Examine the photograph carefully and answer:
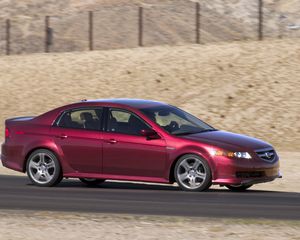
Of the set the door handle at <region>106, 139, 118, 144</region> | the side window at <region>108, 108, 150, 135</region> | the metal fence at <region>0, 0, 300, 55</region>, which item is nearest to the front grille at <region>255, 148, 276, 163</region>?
the side window at <region>108, 108, 150, 135</region>

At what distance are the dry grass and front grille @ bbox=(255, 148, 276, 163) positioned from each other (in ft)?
11.9

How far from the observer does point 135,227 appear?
1233 centimetres

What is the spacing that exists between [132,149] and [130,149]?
1.8 inches

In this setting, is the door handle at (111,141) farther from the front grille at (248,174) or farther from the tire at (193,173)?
the front grille at (248,174)

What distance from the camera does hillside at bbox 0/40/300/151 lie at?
32.1 metres

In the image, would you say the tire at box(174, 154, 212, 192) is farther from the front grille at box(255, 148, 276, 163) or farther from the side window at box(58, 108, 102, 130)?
the side window at box(58, 108, 102, 130)

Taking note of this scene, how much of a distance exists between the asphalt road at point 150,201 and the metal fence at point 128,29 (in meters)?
33.9

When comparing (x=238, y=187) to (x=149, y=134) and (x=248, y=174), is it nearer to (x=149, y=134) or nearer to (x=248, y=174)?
(x=248, y=174)

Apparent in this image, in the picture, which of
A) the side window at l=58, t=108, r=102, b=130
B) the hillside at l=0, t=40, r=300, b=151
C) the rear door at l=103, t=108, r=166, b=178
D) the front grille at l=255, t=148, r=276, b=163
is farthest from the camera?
the hillside at l=0, t=40, r=300, b=151

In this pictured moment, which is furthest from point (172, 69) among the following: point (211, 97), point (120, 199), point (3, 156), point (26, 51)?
point (120, 199)

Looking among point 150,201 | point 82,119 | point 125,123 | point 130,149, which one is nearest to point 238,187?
point 130,149

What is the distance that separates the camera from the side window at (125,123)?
1698 cm

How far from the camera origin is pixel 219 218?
13.3m

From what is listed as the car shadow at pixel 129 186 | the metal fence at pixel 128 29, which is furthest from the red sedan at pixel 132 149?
the metal fence at pixel 128 29
